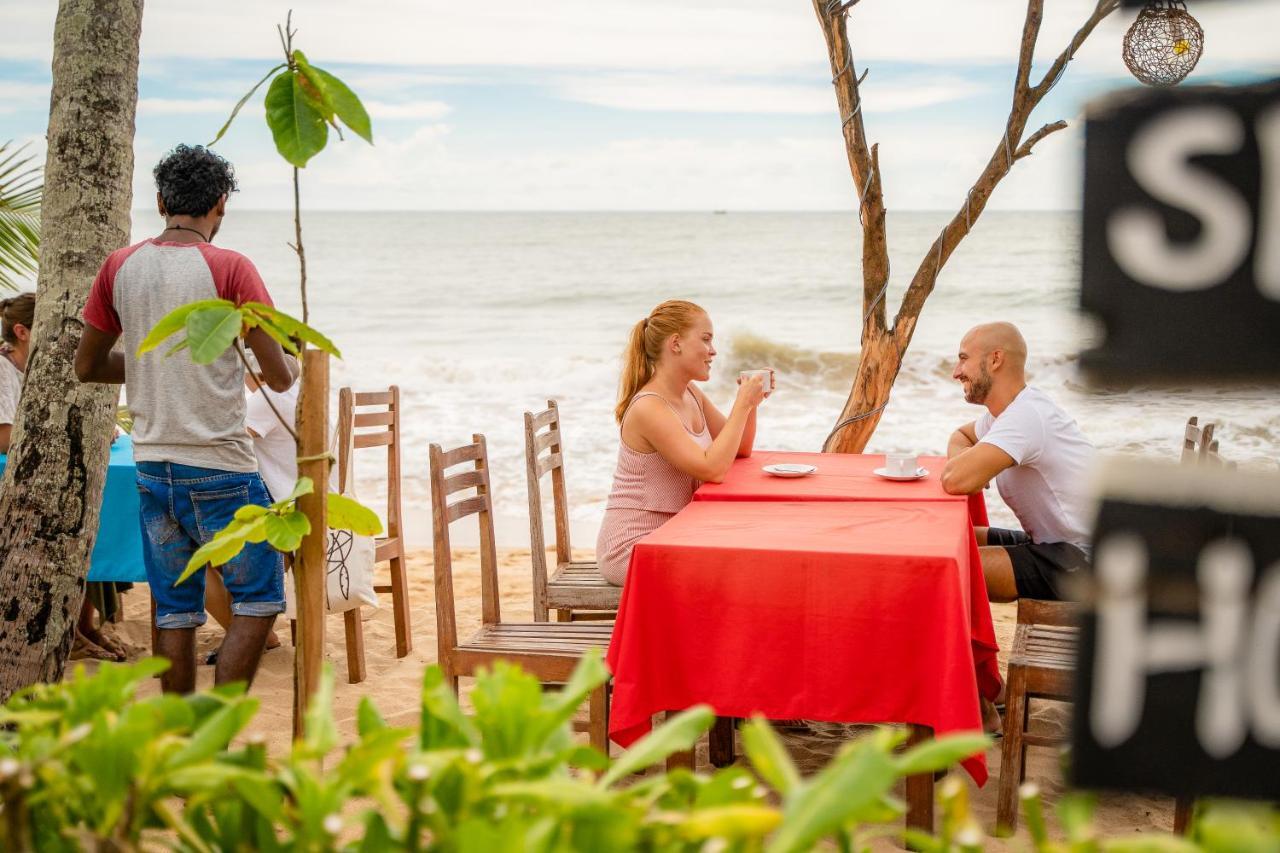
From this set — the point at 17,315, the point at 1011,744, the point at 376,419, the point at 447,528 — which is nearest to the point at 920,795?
the point at 1011,744

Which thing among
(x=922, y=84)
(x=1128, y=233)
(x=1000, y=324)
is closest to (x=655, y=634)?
(x=1000, y=324)

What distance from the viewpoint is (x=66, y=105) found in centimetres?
276

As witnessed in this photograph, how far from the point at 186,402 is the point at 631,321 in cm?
1934

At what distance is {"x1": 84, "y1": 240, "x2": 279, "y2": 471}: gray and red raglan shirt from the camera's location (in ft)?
9.35

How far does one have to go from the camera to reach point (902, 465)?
149 inches

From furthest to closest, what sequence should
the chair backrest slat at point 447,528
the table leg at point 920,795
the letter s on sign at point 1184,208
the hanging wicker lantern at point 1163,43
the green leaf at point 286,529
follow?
the chair backrest slat at point 447,528 → the table leg at point 920,795 → the green leaf at point 286,529 → the hanging wicker lantern at point 1163,43 → the letter s on sign at point 1184,208

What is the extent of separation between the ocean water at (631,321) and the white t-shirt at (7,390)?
2642 millimetres

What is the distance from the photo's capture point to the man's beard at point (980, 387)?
3861mm

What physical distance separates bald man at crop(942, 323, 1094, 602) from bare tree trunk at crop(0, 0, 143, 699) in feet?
7.73

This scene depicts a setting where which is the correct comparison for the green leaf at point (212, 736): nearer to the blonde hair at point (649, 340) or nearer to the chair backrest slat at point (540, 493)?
the chair backrest slat at point (540, 493)

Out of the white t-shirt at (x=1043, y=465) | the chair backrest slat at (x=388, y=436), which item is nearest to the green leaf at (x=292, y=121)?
the white t-shirt at (x=1043, y=465)

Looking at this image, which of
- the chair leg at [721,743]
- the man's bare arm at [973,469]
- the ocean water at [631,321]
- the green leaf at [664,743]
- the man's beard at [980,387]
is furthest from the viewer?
the ocean water at [631,321]

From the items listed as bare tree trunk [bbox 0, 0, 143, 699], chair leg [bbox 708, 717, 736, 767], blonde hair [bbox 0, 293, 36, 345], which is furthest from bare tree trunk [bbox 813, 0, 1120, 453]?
blonde hair [bbox 0, 293, 36, 345]

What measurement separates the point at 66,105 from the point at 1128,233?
265 cm
